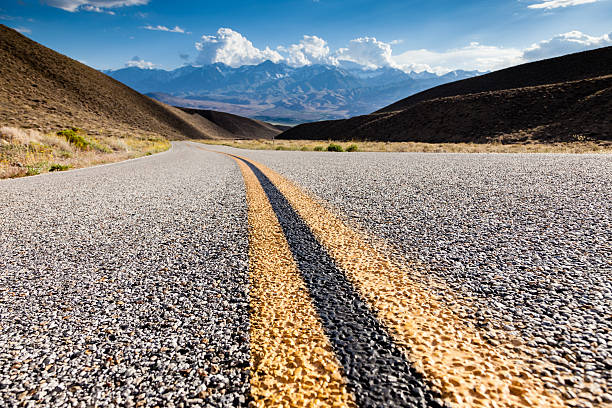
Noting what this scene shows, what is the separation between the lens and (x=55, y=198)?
3.71m

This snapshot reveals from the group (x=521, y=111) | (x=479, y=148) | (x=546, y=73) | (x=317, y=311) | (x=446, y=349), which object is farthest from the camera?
(x=546, y=73)

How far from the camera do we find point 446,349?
805mm

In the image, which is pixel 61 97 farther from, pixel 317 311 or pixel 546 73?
pixel 546 73

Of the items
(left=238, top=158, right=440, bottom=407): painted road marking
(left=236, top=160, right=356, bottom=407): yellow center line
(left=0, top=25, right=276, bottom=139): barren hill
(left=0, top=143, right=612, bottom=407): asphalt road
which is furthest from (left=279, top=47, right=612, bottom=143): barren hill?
(left=0, top=25, right=276, bottom=139): barren hill

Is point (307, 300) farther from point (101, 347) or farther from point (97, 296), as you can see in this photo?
point (97, 296)

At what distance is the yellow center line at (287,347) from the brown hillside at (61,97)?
138 ft

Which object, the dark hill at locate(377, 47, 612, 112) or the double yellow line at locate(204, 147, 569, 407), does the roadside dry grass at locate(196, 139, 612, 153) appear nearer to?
the double yellow line at locate(204, 147, 569, 407)

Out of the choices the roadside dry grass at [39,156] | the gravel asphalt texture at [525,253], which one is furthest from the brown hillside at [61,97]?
the gravel asphalt texture at [525,253]

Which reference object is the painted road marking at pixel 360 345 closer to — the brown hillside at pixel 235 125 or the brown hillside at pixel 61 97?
the brown hillside at pixel 61 97

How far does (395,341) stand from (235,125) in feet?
525

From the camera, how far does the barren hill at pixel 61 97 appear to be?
137ft

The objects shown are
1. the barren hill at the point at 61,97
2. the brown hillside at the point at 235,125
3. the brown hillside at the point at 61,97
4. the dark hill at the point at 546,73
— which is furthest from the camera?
the brown hillside at the point at 235,125

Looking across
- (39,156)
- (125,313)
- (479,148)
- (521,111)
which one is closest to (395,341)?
(125,313)

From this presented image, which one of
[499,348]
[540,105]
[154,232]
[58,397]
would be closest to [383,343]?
[499,348]
